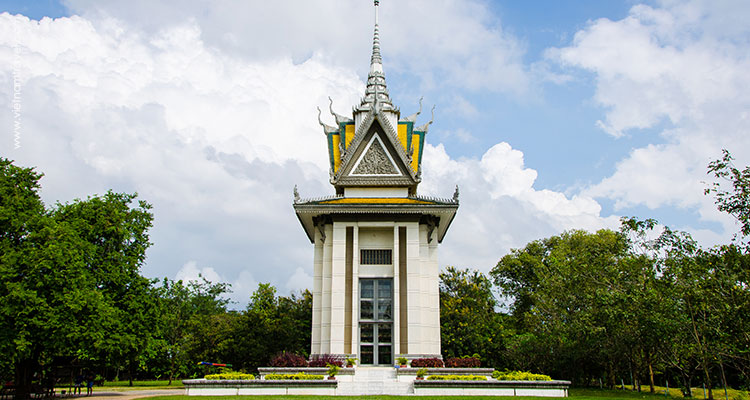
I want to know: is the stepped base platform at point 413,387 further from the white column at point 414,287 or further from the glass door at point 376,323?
the glass door at point 376,323

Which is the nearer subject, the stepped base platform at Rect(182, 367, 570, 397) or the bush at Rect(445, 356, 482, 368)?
the stepped base platform at Rect(182, 367, 570, 397)

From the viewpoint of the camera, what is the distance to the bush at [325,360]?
24.0 metres

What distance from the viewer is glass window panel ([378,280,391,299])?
27969mm

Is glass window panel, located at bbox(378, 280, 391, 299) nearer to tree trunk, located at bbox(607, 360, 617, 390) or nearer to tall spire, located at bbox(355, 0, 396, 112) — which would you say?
tall spire, located at bbox(355, 0, 396, 112)

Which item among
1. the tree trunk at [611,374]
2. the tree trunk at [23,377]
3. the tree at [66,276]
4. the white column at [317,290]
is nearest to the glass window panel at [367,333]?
the white column at [317,290]

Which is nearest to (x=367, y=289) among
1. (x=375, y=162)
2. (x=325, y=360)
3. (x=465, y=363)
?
(x=325, y=360)

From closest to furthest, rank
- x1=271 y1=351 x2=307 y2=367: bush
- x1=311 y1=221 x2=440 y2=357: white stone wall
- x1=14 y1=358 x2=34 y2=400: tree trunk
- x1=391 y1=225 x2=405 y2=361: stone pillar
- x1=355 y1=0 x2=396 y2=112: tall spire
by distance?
x1=14 y1=358 x2=34 y2=400: tree trunk, x1=271 y1=351 x2=307 y2=367: bush, x1=391 y1=225 x2=405 y2=361: stone pillar, x1=311 y1=221 x2=440 y2=357: white stone wall, x1=355 y1=0 x2=396 y2=112: tall spire

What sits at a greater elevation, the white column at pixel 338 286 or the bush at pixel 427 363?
the white column at pixel 338 286

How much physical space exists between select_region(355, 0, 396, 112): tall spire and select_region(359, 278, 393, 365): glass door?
34.1 feet

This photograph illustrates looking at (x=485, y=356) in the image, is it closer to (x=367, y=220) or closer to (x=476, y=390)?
(x=367, y=220)

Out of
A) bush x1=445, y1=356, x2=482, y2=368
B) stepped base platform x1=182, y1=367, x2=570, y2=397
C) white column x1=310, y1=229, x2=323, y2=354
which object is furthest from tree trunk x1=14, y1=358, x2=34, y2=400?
bush x1=445, y1=356, x2=482, y2=368

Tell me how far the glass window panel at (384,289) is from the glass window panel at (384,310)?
9.7 inches

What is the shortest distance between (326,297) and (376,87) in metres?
13.7

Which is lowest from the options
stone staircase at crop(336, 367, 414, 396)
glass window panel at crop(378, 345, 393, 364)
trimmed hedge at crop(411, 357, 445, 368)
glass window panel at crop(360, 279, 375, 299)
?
stone staircase at crop(336, 367, 414, 396)
